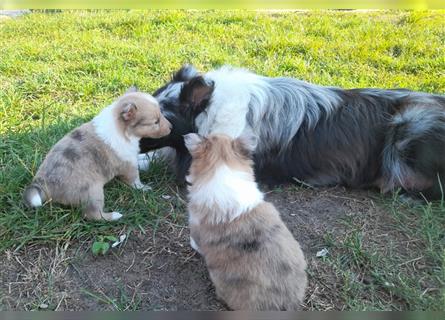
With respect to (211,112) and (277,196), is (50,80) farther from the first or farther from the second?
(277,196)

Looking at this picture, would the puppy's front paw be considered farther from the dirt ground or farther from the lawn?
the dirt ground

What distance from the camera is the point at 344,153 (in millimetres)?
4309

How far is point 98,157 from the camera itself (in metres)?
3.67

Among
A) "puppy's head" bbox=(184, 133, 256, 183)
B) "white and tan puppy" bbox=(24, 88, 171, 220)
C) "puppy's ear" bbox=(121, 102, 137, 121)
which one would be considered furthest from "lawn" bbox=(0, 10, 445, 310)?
"puppy's head" bbox=(184, 133, 256, 183)

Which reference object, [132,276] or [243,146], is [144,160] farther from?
[243,146]

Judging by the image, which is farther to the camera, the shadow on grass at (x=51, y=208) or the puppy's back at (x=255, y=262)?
the shadow on grass at (x=51, y=208)

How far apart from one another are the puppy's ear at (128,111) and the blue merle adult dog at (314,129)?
0.44 m

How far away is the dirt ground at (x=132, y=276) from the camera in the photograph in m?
3.15

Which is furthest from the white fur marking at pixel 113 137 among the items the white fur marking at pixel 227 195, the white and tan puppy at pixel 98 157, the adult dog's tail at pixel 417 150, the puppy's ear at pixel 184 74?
the adult dog's tail at pixel 417 150

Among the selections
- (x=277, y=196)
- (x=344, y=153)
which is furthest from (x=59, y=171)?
(x=344, y=153)

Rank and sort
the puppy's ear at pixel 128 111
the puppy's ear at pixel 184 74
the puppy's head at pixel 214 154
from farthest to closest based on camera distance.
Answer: the puppy's ear at pixel 184 74
the puppy's ear at pixel 128 111
the puppy's head at pixel 214 154

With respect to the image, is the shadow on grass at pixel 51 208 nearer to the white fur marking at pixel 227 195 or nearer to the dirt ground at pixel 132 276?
the dirt ground at pixel 132 276

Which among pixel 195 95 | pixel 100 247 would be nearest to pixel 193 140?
pixel 100 247

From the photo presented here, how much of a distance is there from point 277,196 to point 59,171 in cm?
175
